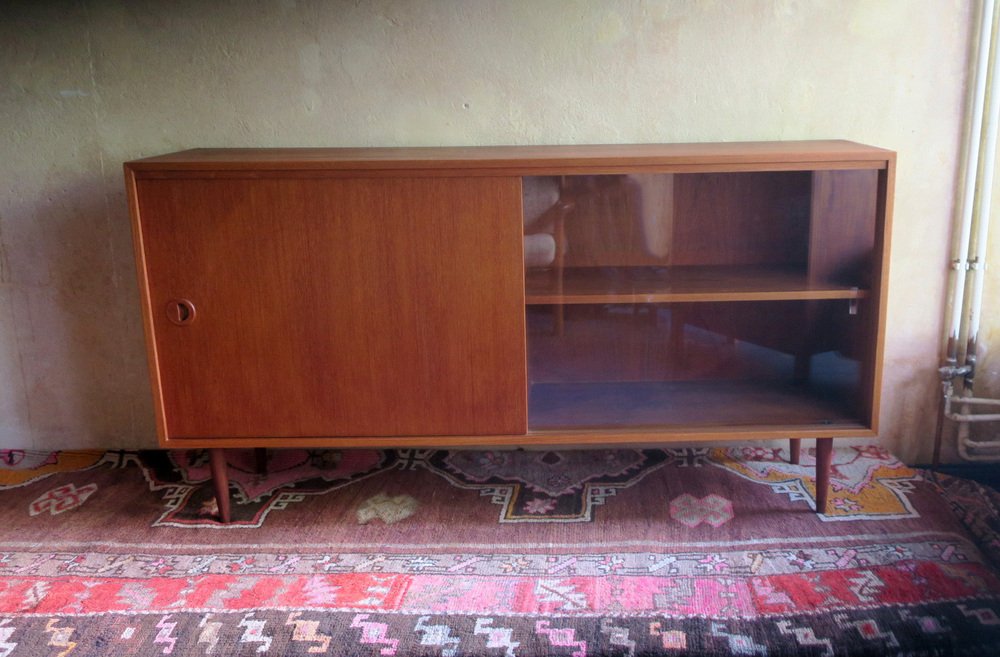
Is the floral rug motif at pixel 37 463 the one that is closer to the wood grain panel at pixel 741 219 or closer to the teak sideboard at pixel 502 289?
the teak sideboard at pixel 502 289

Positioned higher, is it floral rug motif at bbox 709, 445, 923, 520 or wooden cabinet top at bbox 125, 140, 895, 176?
wooden cabinet top at bbox 125, 140, 895, 176

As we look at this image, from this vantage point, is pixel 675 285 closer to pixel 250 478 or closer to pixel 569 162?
pixel 569 162

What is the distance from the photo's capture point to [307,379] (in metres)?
1.58

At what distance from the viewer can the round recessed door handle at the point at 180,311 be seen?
155 centimetres

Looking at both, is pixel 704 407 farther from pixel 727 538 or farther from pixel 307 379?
pixel 307 379

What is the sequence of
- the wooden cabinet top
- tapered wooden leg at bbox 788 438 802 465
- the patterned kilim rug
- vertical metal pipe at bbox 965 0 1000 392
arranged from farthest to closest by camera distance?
1. tapered wooden leg at bbox 788 438 802 465
2. vertical metal pipe at bbox 965 0 1000 392
3. the wooden cabinet top
4. the patterned kilim rug

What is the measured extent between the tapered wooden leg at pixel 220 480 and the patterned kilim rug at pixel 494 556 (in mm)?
35

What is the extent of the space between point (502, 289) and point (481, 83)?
20.8 inches

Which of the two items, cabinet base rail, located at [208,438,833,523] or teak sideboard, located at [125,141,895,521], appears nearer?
teak sideboard, located at [125,141,895,521]

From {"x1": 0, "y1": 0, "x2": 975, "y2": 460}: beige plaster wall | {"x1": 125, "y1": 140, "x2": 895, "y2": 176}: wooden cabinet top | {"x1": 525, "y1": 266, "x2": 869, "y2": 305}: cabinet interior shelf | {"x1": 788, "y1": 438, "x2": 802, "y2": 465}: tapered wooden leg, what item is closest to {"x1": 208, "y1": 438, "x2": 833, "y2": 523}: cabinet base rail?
{"x1": 788, "y1": 438, "x2": 802, "y2": 465}: tapered wooden leg

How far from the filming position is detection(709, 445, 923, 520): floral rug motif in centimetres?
169

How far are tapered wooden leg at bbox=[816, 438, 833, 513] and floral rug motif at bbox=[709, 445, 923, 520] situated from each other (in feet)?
0.09

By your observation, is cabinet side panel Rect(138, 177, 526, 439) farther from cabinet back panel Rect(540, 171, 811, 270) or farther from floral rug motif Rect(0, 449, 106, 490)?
floral rug motif Rect(0, 449, 106, 490)

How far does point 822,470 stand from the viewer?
1649mm
